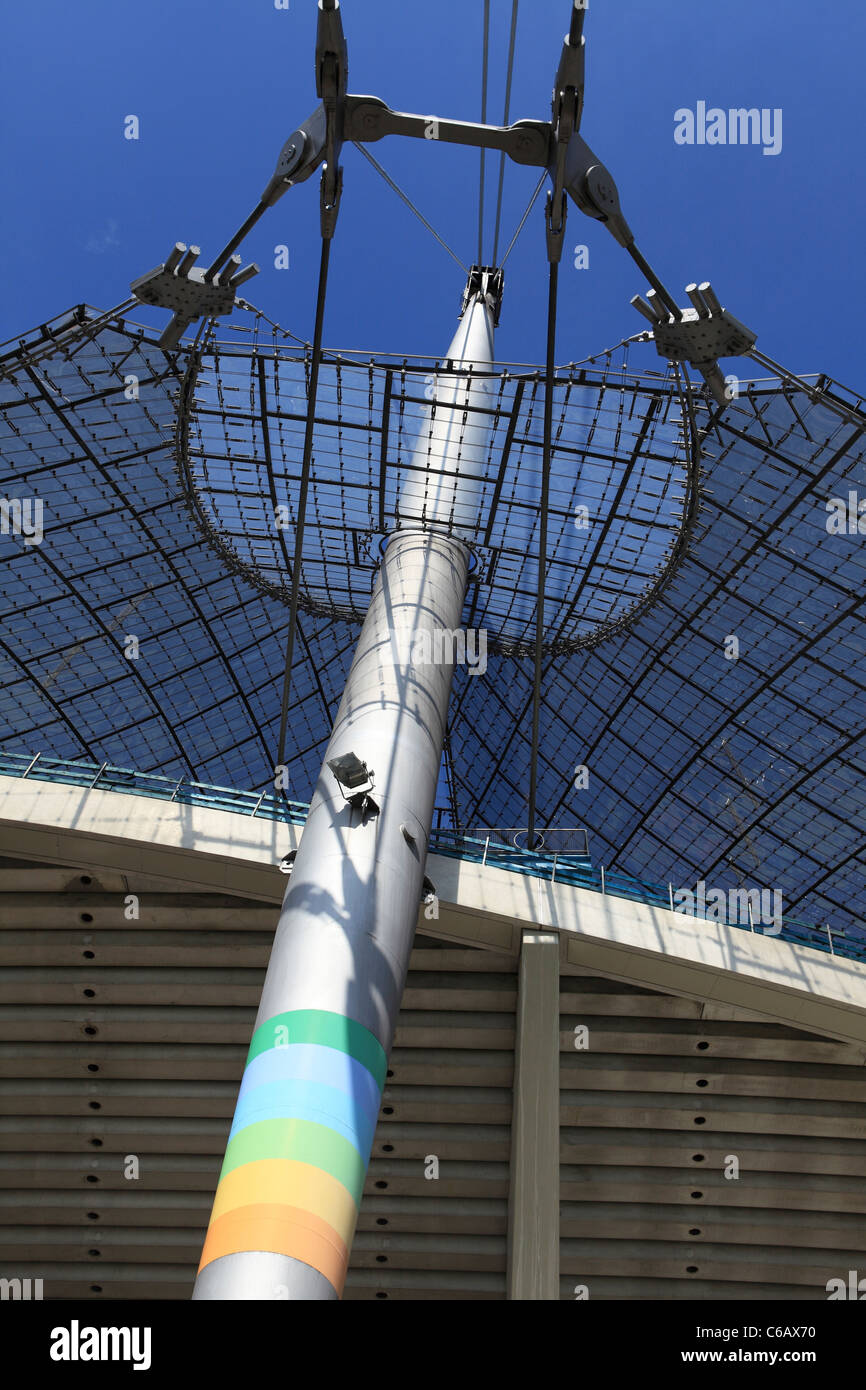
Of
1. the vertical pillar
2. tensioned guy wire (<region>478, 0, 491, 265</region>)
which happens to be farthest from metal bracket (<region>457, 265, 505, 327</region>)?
the vertical pillar

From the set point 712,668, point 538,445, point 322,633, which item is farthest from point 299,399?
point 712,668

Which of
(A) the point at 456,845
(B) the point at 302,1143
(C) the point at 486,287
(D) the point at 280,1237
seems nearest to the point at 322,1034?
(B) the point at 302,1143

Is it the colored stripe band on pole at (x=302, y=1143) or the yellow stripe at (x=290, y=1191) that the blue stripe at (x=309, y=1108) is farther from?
the yellow stripe at (x=290, y=1191)

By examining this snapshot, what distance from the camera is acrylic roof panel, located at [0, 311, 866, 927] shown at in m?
31.6

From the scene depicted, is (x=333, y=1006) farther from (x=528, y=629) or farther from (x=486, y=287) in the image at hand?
(x=486, y=287)

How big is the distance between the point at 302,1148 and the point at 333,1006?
195cm

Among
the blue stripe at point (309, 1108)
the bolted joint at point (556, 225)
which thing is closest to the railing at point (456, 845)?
the blue stripe at point (309, 1108)

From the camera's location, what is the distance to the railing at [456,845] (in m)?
23.8

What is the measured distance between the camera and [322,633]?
44094 millimetres

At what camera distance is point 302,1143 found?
13.0 metres

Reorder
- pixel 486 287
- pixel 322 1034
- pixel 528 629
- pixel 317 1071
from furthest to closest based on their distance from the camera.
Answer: pixel 486 287
pixel 528 629
pixel 322 1034
pixel 317 1071

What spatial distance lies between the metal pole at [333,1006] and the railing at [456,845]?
125 inches
